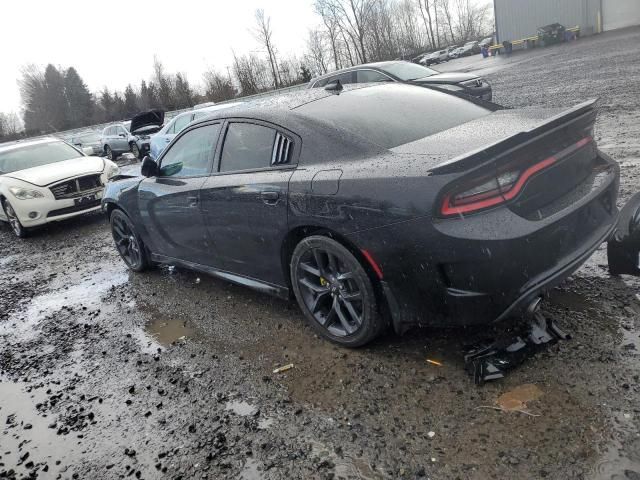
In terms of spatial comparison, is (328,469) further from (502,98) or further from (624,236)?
(502,98)

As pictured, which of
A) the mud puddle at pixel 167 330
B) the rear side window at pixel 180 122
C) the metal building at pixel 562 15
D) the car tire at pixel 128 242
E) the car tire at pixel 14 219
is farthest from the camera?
the metal building at pixel 562 15

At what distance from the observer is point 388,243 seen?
280cm

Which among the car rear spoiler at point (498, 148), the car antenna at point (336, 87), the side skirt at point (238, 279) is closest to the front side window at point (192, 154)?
the side skirt at point (238, 279)

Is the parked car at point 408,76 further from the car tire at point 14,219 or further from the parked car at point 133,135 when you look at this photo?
the parked car at point 133,135

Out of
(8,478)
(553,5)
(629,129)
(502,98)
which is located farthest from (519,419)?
(553,5)

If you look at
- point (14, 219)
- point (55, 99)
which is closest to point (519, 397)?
point (14, 219)

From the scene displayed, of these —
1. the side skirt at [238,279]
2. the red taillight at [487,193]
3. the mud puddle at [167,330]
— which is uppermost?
the red taillight at [487,193]

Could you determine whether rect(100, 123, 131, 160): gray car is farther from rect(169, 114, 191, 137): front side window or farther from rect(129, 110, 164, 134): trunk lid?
rect(169, 114, 191, 137): front side window

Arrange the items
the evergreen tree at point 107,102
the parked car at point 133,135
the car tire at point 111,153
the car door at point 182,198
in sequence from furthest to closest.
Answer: the evergreen tree at point 107,102
the car tire at point 111,153
the parked car at point 133,135
the car door at point 182,198

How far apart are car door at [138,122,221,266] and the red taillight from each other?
88.9 inches

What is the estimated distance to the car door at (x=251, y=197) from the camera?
346cm

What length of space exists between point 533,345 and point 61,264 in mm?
6305

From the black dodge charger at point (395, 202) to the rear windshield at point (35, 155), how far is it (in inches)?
272

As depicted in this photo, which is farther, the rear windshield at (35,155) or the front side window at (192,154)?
the rear windshield at (35,155)
